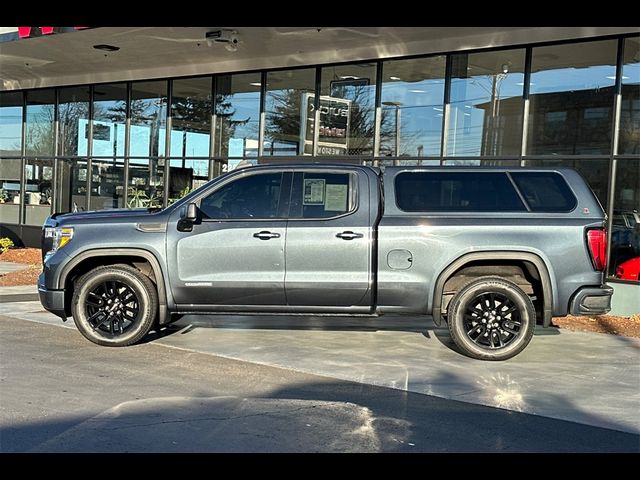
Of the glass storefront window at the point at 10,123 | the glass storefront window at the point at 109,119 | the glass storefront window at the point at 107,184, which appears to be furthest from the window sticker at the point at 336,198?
the glass storefront window at the point at 10,123

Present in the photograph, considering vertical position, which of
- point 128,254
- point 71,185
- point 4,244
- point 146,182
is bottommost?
point 4,244

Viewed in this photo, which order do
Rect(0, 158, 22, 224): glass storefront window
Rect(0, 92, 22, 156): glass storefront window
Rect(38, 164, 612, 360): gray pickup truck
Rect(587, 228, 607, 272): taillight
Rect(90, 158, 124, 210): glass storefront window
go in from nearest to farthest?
Rect(587, 228, 607, 272): taillight
Rect(38, 164, 612, 360): gray pickup truck
Rect(90, 158, 124, 210): glass storefront window
Rect(0, 158, 22, 224): glass storefront window
Rect(0, 92, 22, 156): glass storefront window

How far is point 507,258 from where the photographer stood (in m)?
7.57

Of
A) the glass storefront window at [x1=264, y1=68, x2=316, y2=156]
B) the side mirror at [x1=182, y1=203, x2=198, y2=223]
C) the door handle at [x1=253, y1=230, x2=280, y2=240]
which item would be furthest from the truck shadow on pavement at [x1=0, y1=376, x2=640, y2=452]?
the glass storefront window at [x1=264, y1=68, x2=316, y2=156]

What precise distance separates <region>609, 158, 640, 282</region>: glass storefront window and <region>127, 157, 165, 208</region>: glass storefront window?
1117 cm

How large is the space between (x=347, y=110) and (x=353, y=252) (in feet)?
27.1

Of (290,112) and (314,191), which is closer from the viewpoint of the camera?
(314,191)

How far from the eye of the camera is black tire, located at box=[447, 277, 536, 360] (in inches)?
300

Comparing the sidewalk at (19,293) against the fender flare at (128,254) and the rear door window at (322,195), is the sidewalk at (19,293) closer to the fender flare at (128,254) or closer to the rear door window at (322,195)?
the fender flare at (128,254)

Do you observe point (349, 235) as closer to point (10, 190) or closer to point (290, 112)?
point (290, 112)

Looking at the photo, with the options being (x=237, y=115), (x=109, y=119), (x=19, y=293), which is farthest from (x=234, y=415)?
(x=109, y=119)

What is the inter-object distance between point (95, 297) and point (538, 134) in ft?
28.0

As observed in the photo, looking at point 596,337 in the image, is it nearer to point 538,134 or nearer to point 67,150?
point 538,134

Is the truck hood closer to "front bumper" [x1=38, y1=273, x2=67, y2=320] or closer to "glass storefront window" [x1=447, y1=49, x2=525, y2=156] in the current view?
"front bumper" [x1=38, y1=273, x2=67, y2=320]
